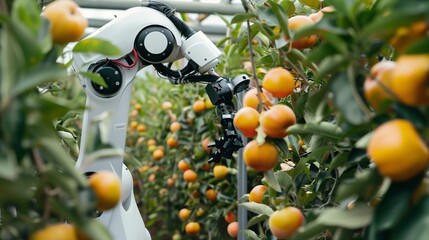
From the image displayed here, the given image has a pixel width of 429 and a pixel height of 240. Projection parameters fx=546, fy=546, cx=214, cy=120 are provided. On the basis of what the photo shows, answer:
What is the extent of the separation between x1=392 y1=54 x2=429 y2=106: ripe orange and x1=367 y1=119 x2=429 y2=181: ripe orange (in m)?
0.03

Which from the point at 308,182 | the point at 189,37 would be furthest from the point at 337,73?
the point at 189,37

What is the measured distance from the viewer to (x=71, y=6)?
0.75 meters

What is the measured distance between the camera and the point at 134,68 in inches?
67.8

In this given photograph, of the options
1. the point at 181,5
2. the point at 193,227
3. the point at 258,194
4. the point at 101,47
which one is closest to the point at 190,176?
the point at 193,227


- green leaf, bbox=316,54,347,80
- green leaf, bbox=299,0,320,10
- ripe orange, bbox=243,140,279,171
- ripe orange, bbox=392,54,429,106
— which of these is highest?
ripe orange, bbox=392,54,429,106

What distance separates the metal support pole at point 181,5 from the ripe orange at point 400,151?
105 inches

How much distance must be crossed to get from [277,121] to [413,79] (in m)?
0.39

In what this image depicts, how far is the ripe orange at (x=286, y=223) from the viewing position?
→ 0.89 meters

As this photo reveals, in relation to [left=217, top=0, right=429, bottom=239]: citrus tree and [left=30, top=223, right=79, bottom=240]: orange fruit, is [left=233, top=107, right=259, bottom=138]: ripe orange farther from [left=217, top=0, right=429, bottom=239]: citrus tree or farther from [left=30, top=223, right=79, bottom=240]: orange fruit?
[left=30, top=223, right=79, bottom=240]: orange fruit

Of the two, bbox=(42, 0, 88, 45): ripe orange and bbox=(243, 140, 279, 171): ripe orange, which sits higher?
bbox=(42, 0, 88, 45): ripe orange

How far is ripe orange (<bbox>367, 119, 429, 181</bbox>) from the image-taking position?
598 millimetres

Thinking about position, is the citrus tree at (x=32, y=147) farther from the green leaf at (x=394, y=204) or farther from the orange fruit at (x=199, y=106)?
the orange fruit at (x=199, y=106)

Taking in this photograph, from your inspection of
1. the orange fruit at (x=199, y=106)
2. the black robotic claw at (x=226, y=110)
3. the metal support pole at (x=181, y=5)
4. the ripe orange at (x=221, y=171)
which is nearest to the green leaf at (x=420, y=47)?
the black robotic claw at (x=226, y=110)

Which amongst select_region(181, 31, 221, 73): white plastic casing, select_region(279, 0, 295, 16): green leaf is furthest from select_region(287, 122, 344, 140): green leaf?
select_region(181, 31, 221, 73): white plastic casing
